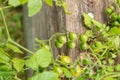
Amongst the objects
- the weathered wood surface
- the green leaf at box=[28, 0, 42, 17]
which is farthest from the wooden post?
the green leaf at box=[28, 0, 42, 17]

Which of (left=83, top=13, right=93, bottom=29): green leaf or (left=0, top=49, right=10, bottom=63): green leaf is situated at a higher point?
(left=83, top=13, right=93, bottom=29): green leaf

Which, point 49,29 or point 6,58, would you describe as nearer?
point 6,58

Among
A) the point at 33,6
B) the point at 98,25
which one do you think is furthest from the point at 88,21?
the point at 33,6

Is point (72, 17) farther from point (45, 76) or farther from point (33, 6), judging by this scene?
point (45, 76)

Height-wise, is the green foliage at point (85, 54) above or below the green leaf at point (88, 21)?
below

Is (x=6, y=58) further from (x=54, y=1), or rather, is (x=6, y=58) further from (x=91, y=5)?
(x=91, y=5)

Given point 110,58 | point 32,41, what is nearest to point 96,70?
point 110,58

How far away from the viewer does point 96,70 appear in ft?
4.99

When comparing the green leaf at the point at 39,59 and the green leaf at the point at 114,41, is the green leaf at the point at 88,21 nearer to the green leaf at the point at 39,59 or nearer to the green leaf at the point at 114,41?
the green leaf at the point at 114,41

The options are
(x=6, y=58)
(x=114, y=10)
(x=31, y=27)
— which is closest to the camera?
(x=6, y=58)

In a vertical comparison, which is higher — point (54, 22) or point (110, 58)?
point (54, 22)

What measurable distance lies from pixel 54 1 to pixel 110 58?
35 centimetres

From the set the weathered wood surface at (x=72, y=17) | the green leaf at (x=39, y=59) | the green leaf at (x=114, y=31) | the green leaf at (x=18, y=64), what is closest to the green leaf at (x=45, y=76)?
the green leaf at (x=39, y=59)

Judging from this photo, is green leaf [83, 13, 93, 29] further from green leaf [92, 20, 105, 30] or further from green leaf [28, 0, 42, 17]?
green leaf [28, 0, 42, 17]
